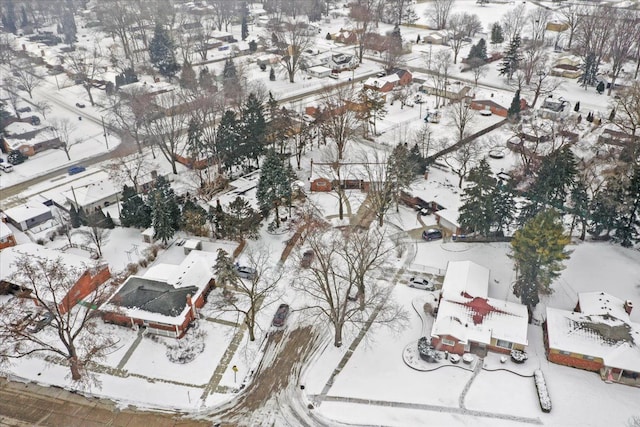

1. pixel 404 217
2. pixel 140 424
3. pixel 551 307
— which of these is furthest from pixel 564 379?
pixel 140 424

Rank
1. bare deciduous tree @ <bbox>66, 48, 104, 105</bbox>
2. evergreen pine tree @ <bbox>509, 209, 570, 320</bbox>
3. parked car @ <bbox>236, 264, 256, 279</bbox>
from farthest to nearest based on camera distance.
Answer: bare deciduous tree @ <bbox>66, 48, 104, 105</bbox> < parked car @ <bbox>236, 264, 256, 279</bbox> < evergreen pine tree @ <bbox>509, 209, 570, 320</bbox>

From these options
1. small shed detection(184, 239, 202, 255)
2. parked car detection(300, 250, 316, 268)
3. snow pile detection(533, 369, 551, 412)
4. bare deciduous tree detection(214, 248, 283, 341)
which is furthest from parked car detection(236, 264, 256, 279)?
snow pile detection(533, 369, 551, 412)

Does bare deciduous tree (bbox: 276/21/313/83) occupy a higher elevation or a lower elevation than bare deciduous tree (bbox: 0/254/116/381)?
higher

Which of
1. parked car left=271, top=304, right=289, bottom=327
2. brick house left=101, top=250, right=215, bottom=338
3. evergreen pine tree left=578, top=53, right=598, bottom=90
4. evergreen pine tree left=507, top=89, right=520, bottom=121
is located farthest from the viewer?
evergreen pine tree left=578, top=53, right=598, bottom=90

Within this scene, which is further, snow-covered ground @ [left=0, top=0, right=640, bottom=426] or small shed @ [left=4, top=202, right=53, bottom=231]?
small shed @ [left=4, top=202, right=53, bottom=231]

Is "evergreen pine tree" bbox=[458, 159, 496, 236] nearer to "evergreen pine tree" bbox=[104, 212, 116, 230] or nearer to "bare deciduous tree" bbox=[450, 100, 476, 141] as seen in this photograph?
"bare deciduous tree" bbox=[450, 100, 476, 141]

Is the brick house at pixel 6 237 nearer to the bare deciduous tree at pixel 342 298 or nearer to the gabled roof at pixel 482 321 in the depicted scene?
the bare deciduous tree at pixel 342 298
